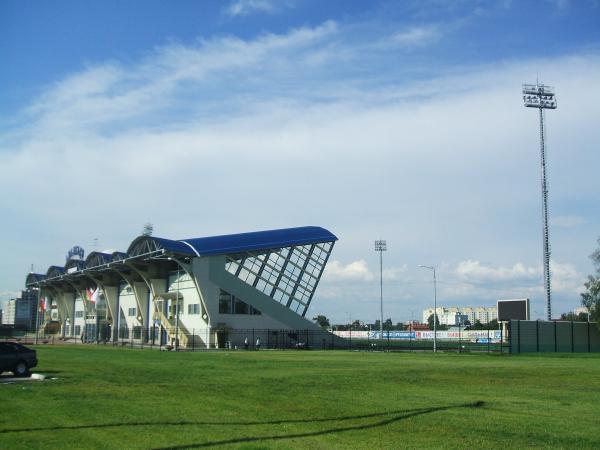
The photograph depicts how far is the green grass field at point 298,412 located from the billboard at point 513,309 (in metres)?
56.4

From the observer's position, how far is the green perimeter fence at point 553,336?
65500 millimetres

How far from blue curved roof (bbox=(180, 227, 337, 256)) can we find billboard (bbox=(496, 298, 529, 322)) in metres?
23.6

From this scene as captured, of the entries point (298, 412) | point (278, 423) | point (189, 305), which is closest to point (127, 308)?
point (189, 305)

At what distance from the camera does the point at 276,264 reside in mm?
82062

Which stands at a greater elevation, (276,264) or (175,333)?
(276,264)

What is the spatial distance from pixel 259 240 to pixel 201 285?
10.4 metres

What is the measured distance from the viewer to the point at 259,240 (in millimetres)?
81125

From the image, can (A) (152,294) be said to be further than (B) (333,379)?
Yes

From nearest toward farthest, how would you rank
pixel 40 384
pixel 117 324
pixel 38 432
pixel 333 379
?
1. pixel 38 432
2. pixel 40 384
3. pixel 333 379
4. pixel 117 324

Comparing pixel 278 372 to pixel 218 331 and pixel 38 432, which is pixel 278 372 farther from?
pixel 218 331

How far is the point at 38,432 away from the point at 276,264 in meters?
68.6

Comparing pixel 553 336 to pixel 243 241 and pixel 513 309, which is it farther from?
pixel 243 241

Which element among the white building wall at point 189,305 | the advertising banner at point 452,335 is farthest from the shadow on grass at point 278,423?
the advertising banner at point 452,335

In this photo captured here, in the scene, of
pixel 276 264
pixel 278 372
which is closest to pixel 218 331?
pixel 276 264
